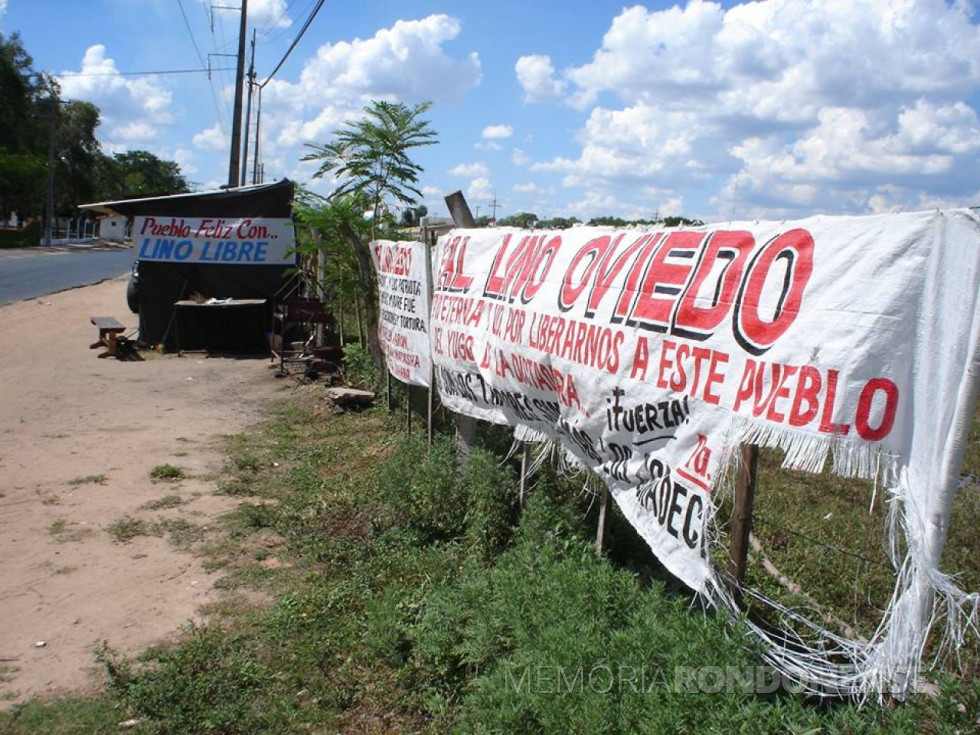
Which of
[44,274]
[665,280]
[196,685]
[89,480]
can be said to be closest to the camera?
[665,280]

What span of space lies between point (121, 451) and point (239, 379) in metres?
4.22

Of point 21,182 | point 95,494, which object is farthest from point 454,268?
point 21,182

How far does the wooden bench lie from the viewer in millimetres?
13430

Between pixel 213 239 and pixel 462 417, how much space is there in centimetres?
1042

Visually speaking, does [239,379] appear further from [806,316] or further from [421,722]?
[806,316]

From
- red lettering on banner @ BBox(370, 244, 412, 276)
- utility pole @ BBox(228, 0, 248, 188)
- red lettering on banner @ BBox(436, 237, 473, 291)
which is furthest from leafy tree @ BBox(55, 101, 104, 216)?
red lettering on banner @ BBox(436, 237, 473, 291)

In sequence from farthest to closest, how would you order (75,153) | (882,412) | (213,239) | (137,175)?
(137,175) → (75,153) → (213,239) → (882,412)

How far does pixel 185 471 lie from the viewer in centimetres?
725

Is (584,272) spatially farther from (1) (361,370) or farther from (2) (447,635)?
(1) (361,370)

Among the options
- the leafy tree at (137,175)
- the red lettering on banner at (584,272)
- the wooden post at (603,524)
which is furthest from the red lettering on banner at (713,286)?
the leafy tree at (137,175)

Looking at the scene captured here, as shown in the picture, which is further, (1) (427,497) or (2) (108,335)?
(2) (108,335)

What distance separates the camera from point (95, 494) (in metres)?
6.55

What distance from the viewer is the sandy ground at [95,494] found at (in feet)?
14.2

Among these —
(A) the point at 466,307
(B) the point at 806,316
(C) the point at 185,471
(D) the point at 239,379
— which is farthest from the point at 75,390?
(B) the point at 806,316
